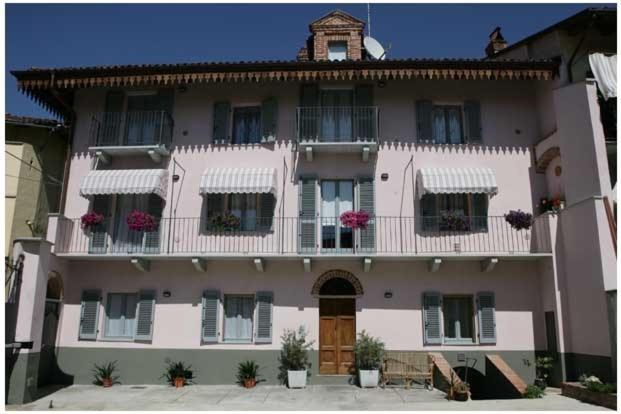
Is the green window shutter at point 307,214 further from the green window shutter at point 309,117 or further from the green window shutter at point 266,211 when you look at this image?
A: the green window shutter at point 309,117

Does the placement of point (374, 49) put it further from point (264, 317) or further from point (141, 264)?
point (141, 264)

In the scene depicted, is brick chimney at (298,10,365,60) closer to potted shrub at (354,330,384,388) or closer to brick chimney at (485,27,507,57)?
brick chimney at (485,27,507,57)

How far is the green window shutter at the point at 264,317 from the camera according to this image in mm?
15578

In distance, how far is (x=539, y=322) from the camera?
1550cm

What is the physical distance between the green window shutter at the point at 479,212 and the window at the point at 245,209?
21.4 feet

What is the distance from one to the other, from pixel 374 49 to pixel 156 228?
10.7 m

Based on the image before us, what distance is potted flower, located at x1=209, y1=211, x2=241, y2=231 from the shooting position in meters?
16.1

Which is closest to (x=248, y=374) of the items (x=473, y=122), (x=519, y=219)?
(x=519, y=219)

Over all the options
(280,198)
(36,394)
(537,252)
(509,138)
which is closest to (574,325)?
(537,252)

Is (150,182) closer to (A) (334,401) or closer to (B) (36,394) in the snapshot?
(B) (36,394)

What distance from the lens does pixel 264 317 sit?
15.7 meters

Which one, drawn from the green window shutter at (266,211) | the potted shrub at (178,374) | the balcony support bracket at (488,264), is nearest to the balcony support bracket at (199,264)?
the green window shutter at (266,211)

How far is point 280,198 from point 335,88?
14.0ft

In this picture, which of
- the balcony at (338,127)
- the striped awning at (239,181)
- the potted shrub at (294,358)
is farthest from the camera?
the balcony at (338,127)
